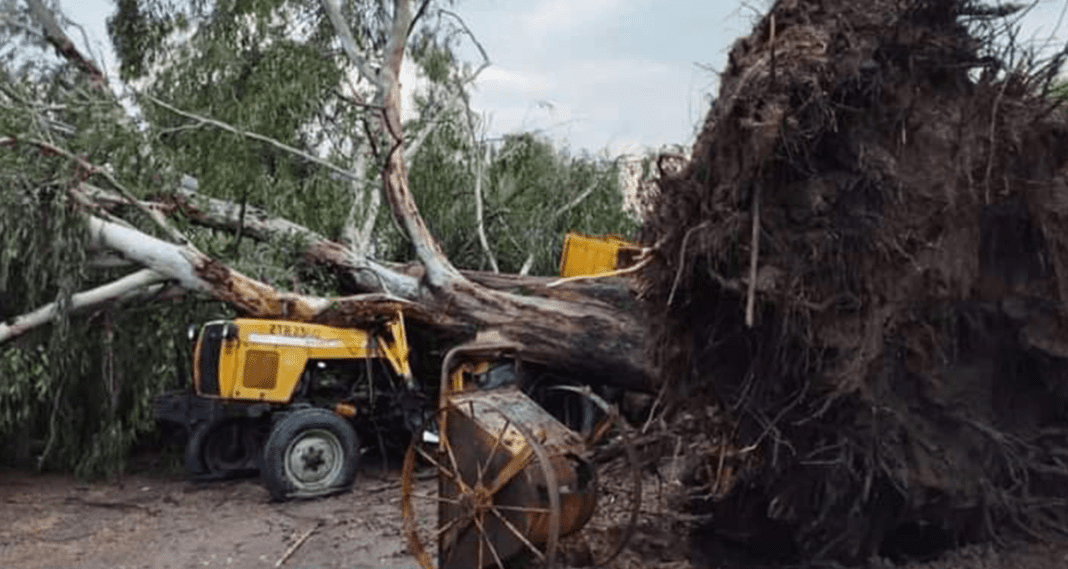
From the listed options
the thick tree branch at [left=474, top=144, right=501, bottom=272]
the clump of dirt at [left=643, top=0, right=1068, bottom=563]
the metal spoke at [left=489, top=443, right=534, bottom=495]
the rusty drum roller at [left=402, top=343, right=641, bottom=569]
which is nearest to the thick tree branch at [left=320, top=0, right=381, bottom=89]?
the thick tree branch at [left=474, top=144, right=501, bottom=272]

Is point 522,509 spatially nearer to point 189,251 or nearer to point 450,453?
point 450,453

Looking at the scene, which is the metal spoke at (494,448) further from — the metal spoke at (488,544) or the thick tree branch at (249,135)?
the thick tree branch at (249,135)

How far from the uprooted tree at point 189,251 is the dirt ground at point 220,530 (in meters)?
0.65

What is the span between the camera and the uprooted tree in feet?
29.8

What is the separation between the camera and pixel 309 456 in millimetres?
8883

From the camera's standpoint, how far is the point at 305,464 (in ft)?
29.0

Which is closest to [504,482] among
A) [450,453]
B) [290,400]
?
[450,453]

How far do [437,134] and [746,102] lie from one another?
786cm

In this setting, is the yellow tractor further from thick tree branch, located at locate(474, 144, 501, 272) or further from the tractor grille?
thick tree branch, located at locate(474, 144, 501, 272)

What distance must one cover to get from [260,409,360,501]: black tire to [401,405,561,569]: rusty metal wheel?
125 inches

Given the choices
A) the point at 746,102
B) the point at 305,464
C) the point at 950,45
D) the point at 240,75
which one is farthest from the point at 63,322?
the point at 950,45

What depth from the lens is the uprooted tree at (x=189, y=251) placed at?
29.8 feet

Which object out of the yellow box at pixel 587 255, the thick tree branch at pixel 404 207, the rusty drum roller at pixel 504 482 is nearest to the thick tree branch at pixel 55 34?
the thick tree branch at pixel 404 207

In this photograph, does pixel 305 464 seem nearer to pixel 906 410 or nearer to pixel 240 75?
pixel 906 410
